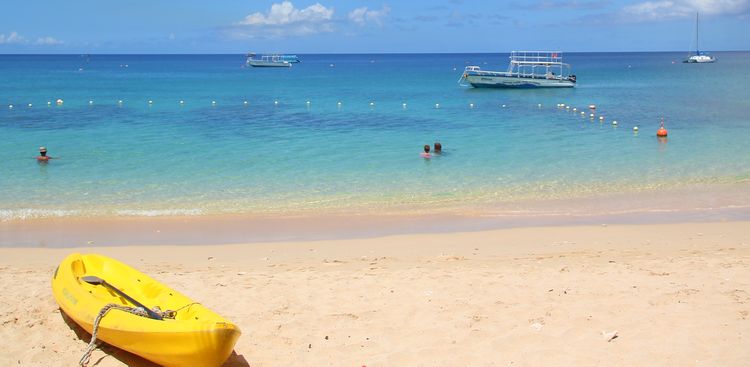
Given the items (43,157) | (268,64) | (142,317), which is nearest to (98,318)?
(142,317)

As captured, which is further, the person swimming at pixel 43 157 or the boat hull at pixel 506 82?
the boat hull at pixel 506 82

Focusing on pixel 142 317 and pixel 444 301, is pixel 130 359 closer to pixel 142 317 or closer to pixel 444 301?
pixel 142 317

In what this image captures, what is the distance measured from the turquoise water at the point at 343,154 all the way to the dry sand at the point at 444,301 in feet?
13.1

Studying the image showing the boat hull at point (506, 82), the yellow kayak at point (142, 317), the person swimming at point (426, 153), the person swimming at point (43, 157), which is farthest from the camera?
the boat hull at point (506, 82)

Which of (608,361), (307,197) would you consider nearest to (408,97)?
(307,197)

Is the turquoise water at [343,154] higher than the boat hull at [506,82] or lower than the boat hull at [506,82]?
lower

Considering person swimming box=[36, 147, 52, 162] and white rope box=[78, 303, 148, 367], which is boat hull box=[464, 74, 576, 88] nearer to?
person swimming box=[36, 147, 52, 162]

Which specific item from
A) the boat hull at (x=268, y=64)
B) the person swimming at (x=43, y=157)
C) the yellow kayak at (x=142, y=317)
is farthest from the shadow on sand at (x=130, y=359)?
the boat hull at (x=268, y=64)

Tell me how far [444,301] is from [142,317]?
11.6ft

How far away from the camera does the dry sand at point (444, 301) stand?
6996 millimetres

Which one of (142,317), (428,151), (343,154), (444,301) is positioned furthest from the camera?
(343,154)

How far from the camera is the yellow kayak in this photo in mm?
6328

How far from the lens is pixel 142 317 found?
6.75 m

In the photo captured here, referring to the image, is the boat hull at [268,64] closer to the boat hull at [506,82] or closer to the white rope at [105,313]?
the boat hull at [506,82]
